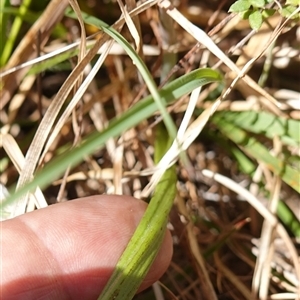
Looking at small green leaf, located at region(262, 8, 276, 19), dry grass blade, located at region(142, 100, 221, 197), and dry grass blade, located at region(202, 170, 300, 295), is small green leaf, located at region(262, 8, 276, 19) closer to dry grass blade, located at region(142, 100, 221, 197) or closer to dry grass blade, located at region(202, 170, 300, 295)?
dry grass blade, located at region(142, 100, 221, 197)

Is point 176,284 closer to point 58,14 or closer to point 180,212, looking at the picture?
point 180,212

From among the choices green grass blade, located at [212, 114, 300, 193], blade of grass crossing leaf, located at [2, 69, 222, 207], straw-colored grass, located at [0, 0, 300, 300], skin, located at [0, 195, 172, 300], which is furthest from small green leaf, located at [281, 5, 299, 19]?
skin, located at [0, 195, 172, 300]

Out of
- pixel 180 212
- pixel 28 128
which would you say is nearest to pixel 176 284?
pixel 180 212

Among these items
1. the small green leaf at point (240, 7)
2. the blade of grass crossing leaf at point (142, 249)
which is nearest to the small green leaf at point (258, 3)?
the small green leaf at point (240, 7)

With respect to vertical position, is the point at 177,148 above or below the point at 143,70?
below

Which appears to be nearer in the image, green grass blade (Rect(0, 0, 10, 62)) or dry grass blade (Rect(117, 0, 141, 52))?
dry grass blade (Rect(117, 0, 141, 52))

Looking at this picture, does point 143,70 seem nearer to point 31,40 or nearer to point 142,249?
point 142,249

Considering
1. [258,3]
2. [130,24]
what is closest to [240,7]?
[258,3]
